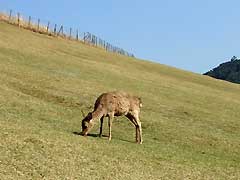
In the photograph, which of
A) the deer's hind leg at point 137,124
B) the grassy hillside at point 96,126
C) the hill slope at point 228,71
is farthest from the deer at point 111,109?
the hill slope at point 228,71

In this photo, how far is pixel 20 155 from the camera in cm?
1631

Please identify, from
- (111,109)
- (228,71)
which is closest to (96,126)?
(111,109)

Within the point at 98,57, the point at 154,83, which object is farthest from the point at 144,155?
the point at 98,57

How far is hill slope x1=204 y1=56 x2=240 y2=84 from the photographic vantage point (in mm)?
142725

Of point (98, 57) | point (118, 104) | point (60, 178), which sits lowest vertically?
point (60, 178)

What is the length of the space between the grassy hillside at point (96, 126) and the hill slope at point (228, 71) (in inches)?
3537

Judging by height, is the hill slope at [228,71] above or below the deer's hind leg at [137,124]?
above

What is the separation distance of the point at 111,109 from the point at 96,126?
14.7 feet

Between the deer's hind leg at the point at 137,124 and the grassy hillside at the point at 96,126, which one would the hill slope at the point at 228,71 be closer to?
the grassy hillside at the point at 96,126

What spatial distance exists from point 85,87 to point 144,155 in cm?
1924

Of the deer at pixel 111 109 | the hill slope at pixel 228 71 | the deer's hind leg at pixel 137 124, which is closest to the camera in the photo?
the deer at pixel 111 109

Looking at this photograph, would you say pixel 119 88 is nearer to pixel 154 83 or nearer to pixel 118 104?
pixel 154 83

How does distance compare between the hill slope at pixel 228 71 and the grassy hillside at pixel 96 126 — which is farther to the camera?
the hill slope at pixel 228 71

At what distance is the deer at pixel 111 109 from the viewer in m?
22.4
